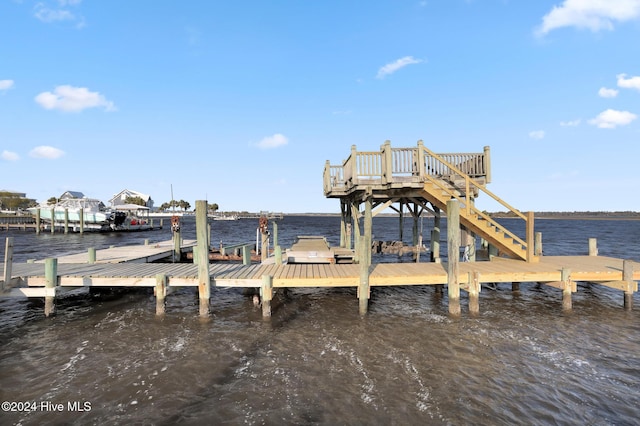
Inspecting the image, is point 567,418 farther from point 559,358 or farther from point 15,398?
point 15,398

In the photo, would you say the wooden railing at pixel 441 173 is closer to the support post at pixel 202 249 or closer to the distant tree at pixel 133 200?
the support post at pixel 202 249

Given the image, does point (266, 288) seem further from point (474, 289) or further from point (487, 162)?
point (487, 162)

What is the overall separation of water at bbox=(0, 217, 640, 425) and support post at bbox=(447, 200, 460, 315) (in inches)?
23.6

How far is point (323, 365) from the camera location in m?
7.03

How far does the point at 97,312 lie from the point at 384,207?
11215 millimetres

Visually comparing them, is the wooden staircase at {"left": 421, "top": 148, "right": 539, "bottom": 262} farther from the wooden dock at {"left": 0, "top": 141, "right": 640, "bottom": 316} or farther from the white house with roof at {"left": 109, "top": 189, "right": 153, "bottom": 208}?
the white house with roof at {"left": 109, "top": 189, "right": 153, "bottom": 208}

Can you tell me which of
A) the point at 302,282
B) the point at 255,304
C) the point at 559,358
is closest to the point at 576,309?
the point at 559,358

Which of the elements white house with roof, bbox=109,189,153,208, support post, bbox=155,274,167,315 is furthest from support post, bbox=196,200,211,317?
white house with roof, bbox=109,189,153,208

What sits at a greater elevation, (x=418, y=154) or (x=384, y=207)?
(x=418, y=154)

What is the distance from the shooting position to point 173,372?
671 centimetres

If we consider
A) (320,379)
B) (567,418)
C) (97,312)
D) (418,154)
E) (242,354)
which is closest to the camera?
(567,418)

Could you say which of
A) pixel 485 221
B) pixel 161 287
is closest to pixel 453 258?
pixel 485 221

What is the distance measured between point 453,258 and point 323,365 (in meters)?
4.86


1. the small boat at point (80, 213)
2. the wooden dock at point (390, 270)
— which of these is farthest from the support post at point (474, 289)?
the small boat at point (80, 213)
